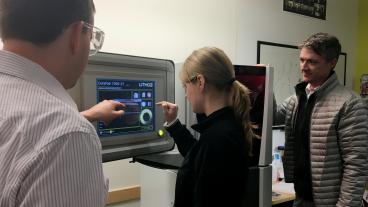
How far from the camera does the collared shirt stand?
51cm

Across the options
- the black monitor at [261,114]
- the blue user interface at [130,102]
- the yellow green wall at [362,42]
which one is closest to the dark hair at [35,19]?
the blue user interface at [130,102]

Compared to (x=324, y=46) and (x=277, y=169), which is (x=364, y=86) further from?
(x=324, y=46)

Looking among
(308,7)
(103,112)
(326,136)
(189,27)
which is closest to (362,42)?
(308,7)

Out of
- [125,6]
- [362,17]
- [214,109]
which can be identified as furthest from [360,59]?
[214,109]

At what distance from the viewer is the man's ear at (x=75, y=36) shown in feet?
2.06

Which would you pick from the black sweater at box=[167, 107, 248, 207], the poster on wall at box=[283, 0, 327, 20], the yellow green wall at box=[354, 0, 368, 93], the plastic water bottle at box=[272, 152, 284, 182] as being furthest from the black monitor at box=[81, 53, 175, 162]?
the yellow green wall at box=[354, 0, 368, 93]

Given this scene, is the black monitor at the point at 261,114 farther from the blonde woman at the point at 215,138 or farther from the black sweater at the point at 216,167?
the black sweater at the point at 216,167

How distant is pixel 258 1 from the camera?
2.92 m

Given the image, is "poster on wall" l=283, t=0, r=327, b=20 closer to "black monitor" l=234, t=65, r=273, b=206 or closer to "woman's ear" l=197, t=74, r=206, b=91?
"black monitor" l=234, t=65, r=273, b=206

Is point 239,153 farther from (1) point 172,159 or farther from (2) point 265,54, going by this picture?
(2) point 265,54

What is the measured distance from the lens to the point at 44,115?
537 mm

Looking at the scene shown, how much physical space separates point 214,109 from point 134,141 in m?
0.41

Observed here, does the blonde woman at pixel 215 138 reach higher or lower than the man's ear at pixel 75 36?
lower

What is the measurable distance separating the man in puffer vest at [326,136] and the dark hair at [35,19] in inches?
58.6
